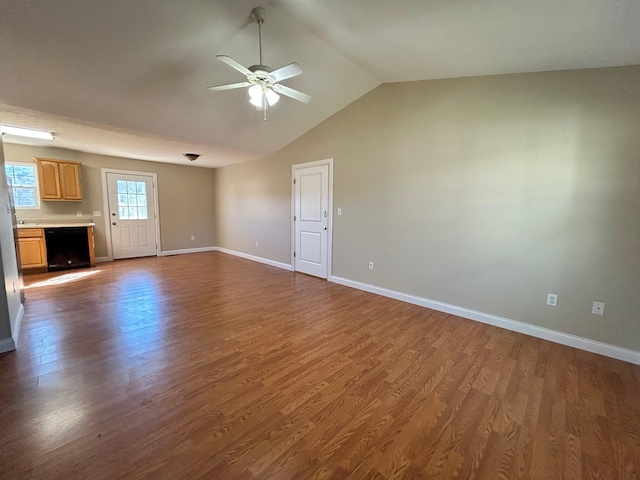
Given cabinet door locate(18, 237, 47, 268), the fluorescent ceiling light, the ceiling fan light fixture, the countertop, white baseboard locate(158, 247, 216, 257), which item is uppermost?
the fluorescent ceiling light

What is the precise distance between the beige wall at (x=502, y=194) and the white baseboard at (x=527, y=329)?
6 cm

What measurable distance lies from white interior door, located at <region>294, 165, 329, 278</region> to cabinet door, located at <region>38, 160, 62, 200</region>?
470 cm

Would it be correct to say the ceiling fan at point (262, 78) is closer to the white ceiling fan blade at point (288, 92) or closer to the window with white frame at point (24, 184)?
the white ceiling fan blade at point (288, 92)

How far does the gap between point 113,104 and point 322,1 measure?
271 centimetres

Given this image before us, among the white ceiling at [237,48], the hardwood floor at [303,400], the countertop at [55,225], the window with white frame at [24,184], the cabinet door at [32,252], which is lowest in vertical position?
the hardwood floor at [303,400]

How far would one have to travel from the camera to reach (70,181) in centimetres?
536

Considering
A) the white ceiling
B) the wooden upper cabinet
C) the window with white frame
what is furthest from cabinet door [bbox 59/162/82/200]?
the white ceiling

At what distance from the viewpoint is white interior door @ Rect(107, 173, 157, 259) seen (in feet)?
20.0

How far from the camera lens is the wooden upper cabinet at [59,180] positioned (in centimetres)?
506

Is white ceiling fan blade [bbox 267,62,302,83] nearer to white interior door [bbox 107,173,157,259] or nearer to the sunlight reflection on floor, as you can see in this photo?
the sunlight reflection on floor

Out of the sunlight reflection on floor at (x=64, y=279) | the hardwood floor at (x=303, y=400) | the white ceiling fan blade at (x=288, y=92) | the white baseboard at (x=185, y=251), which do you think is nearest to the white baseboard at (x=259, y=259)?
the white baseboard at (x=185, y=251)

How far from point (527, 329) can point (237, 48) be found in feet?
14.0

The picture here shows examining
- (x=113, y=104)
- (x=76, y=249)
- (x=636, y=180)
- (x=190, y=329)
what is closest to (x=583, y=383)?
(x=636, y=180)

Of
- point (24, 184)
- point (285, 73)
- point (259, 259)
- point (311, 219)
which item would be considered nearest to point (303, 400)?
point (285, 73)
